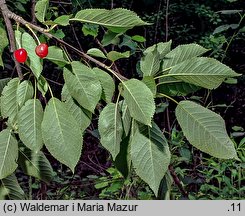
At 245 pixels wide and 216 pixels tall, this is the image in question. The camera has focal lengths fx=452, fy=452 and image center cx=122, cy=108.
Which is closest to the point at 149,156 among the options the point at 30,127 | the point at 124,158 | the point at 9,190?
the point at 124,158

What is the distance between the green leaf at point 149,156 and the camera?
2.05 feet

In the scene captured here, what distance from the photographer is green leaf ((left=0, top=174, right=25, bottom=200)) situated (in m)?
0.81

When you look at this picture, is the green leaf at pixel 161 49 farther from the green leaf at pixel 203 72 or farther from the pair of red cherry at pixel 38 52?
the pair of red cherry at pixel 38 52

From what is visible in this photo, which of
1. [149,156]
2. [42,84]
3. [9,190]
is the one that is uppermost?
[42,84]

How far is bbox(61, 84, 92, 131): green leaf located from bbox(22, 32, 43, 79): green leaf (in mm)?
58

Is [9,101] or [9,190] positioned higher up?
[9,101]

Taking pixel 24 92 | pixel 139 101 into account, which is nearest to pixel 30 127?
pixel 24 92

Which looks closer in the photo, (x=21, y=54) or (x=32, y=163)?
(x=21, y=54)

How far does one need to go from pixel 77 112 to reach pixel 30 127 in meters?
0.07

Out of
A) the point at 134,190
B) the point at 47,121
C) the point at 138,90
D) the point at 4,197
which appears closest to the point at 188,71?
Result: the point at 138,90

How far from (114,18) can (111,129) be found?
0.16 m

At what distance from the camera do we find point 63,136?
599 mm

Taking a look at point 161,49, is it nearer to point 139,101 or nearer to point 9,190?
point 139,101

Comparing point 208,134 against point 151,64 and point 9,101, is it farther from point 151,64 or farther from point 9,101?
point 9,101
